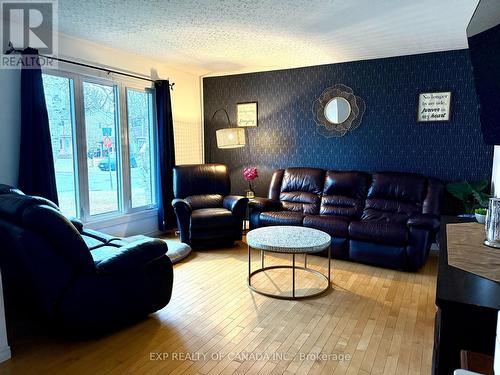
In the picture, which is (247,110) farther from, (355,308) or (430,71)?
(355,308)

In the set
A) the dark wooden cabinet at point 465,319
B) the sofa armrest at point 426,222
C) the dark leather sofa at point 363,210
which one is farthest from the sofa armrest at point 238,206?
the dark wooden cabinet at point 465,319

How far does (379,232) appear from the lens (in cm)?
353

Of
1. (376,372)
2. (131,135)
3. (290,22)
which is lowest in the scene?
(376,372)

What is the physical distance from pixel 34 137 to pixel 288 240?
8.39ft

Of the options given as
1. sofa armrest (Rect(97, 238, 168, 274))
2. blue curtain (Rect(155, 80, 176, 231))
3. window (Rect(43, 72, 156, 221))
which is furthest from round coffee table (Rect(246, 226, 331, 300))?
window (Rect(43, 72, 156, 221))

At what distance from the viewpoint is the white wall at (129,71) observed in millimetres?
3186

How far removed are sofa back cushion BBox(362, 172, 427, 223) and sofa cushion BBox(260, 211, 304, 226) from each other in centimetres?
79

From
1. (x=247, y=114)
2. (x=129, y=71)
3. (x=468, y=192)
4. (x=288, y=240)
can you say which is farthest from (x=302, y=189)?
(x=129, y=71)

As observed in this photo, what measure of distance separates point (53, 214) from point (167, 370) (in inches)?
44.0

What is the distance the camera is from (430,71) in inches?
161

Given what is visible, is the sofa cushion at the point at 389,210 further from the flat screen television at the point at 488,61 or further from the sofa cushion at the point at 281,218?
the flat screen television at the point at 488,61

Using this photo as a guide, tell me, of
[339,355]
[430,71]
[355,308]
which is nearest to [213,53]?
[430,71]

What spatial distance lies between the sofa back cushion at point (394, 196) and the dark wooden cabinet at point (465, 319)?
260cm

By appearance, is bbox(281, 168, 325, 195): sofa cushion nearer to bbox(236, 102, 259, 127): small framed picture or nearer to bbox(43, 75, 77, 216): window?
bbox(236, 102, 259, 127): small framed picture
